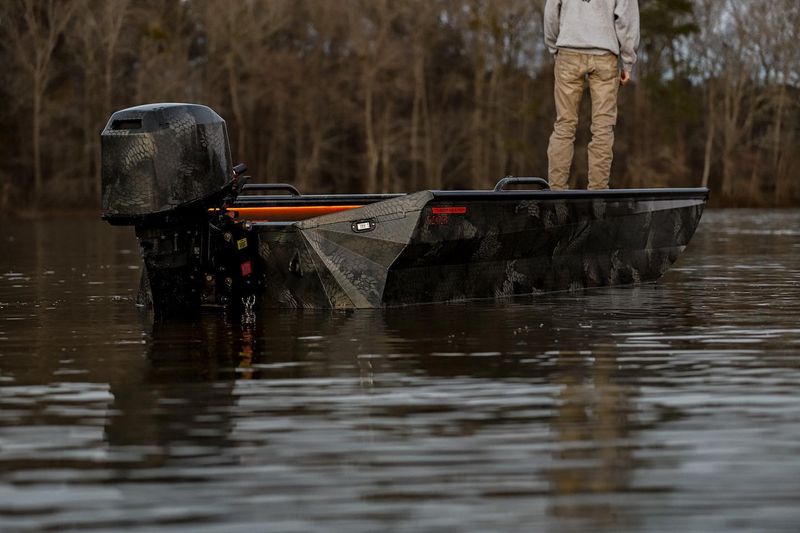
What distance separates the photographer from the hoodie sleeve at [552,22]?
1251 cm

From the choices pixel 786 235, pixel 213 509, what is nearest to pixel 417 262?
pixel 213 509

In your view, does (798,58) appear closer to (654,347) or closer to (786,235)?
(786,235)

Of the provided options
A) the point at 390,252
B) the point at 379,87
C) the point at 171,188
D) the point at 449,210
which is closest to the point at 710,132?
the point at 379,87

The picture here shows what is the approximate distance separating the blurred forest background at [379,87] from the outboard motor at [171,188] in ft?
161

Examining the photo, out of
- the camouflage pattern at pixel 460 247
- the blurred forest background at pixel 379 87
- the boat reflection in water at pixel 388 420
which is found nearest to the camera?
the boat reflection in water at pixel 388 420

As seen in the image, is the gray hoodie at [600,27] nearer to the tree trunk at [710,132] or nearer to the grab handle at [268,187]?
the grab handle at [268,187]

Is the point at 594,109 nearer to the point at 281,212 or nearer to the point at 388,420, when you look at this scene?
the point at 281,212

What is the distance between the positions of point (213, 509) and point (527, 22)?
59.9m

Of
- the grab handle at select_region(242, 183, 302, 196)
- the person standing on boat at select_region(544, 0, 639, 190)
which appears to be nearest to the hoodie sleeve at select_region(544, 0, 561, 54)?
the person standing on boat at select_region(544, 0, 639, 190)

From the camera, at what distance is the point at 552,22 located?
41.3 feet

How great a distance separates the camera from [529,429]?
5.59 metres

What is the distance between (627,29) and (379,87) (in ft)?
177

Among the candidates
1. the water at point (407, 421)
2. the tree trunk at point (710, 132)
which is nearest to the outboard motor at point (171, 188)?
the water at point (407, 421)

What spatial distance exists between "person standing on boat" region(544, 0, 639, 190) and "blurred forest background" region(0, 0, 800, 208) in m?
46.7
